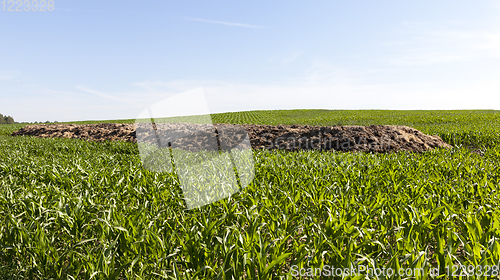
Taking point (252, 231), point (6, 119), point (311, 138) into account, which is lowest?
point (252, 231)

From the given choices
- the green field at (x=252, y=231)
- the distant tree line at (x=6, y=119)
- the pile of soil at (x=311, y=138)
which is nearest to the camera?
the green field at (x=252, y=231)

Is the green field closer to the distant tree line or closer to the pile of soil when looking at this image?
the pile of soil

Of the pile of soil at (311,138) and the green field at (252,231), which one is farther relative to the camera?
the pile of soil at (311,138)

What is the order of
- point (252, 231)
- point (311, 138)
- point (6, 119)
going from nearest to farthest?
point (252, 231) < point (311, 138) < point (6, 119)

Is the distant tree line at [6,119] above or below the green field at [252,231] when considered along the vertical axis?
above

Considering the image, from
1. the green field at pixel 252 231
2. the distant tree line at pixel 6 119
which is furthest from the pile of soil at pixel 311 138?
the distant tree line at pixel 6 119

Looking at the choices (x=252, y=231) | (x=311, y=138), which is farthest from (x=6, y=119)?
(x=252, y=231)

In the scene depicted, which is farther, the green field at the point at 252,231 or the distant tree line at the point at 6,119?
the distant tree line at the point at 6,119

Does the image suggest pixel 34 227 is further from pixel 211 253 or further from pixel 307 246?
pixel 307 246

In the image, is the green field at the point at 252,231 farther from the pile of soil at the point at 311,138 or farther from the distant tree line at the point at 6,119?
the distant tree line at the point at 6,119

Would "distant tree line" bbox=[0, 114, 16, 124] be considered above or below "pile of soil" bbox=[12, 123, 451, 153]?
above

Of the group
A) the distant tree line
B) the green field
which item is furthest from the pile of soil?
the distant tree line

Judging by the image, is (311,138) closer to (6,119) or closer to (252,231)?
(252,231)

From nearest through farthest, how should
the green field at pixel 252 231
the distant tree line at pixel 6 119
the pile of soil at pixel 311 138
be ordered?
the green field at pixel 252 231
the pile of soil at pixel 311 138
the distant tree line at pixel 6 119
